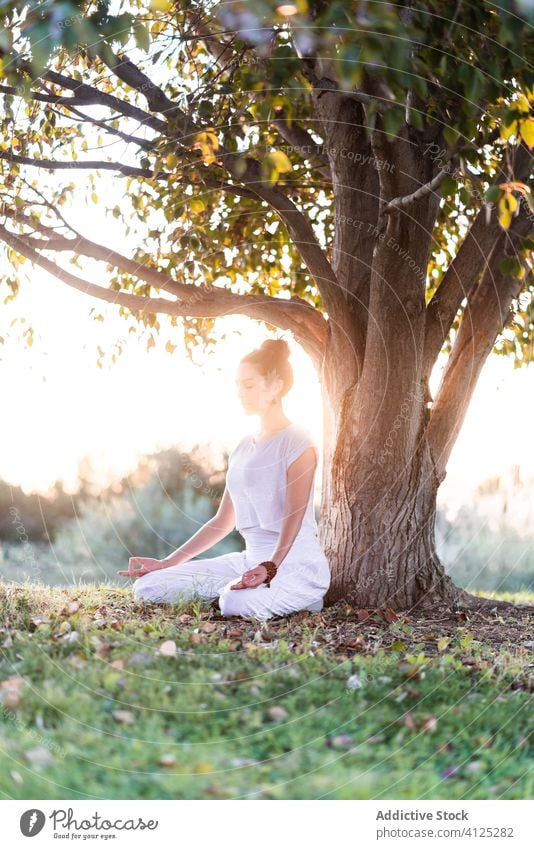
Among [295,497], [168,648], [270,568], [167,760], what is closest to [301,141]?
[295,497]

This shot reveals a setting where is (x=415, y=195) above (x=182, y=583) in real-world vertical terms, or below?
above

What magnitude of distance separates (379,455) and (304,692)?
2.72 meters

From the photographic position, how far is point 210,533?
260 inches

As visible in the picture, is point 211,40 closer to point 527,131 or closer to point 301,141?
point 301,141

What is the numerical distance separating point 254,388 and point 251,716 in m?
2.92

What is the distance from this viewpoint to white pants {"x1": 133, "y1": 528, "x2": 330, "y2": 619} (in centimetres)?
591

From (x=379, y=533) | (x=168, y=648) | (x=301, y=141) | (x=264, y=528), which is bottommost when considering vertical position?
(x=168, y=648)

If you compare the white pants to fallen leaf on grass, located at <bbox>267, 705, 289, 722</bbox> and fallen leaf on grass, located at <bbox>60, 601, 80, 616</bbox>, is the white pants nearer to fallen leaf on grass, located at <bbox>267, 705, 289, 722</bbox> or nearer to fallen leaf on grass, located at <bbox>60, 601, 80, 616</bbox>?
fallen leaf on grass, located at <bbox>60, 601, 80, 616</bbox>

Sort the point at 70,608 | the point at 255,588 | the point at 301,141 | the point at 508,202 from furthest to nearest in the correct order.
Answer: the point at 301,141
the point at 70,608
the point at 255,588
the point at 508,202

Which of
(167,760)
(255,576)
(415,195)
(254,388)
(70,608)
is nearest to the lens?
(167,760)

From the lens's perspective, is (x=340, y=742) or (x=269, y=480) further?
(x=269, y=480)

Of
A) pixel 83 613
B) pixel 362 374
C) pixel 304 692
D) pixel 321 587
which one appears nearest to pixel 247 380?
pixel 362 374

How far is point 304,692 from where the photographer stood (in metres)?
4.09

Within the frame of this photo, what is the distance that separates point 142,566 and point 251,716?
278cm
